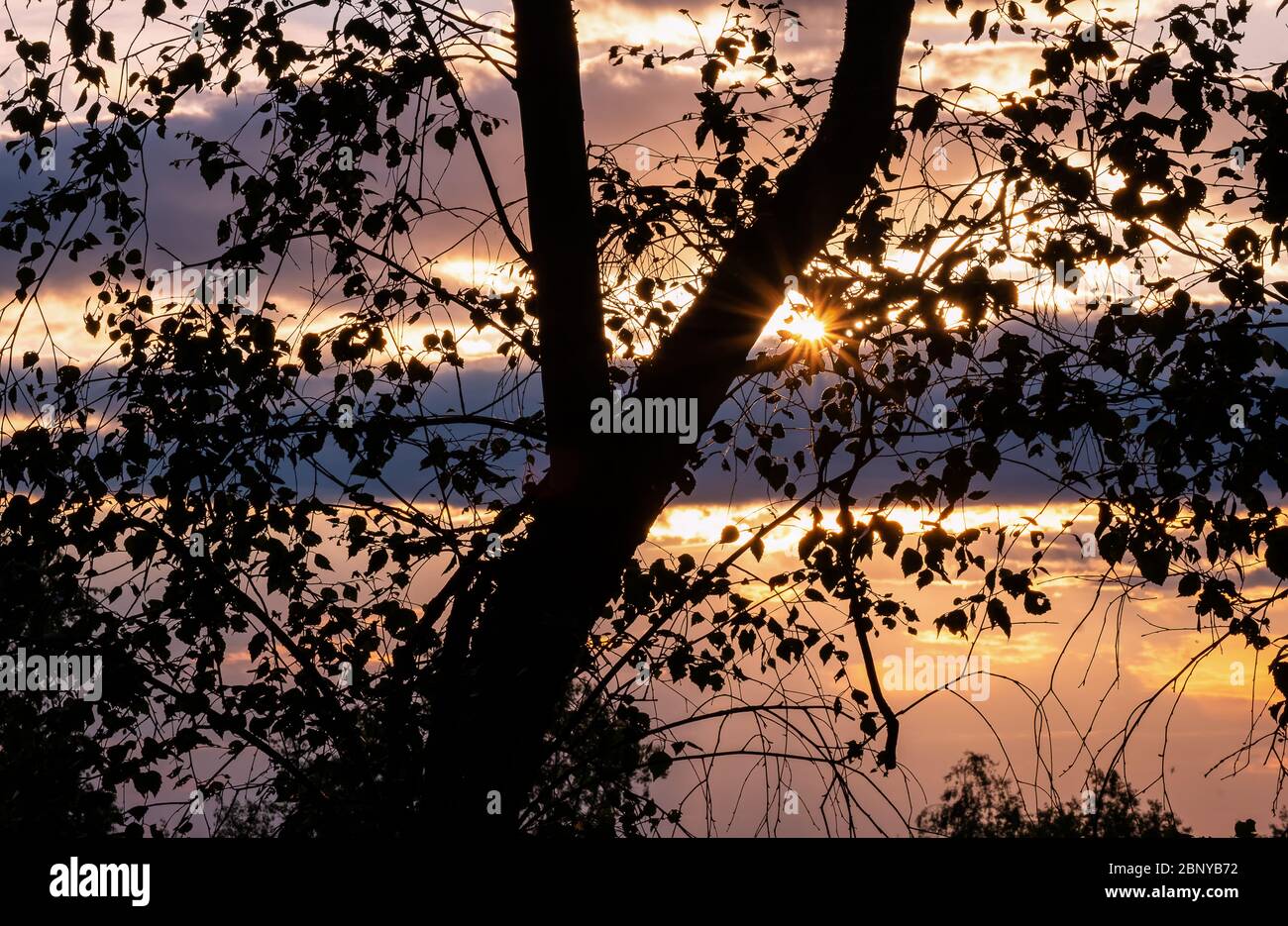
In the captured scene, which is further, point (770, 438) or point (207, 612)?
point (770, 438)

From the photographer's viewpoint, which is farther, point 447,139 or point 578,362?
→ point 447,139

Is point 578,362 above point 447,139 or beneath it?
beneath

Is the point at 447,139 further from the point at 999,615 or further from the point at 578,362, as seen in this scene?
the point at 999,615

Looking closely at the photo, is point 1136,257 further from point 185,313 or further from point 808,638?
point 185,313

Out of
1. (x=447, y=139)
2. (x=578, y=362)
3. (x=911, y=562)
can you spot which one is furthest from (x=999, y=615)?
(x=447, y=139)

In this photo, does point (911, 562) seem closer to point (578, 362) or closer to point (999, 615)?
point (999, 615)

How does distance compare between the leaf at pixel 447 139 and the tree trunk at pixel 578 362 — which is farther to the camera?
the leaf at pixel 447 139

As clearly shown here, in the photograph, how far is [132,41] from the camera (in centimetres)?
593

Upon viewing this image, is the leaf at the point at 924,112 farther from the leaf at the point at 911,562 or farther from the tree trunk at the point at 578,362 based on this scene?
the leaf at the point at 911,562

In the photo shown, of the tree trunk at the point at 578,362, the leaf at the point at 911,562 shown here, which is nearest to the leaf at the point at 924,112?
the tree trunk at the point at 578,362

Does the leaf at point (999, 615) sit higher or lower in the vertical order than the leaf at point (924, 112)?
lower

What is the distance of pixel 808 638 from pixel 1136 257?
2.63 metres
